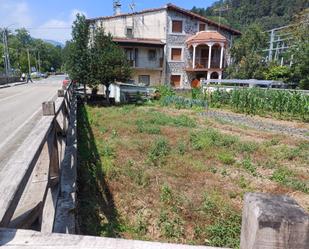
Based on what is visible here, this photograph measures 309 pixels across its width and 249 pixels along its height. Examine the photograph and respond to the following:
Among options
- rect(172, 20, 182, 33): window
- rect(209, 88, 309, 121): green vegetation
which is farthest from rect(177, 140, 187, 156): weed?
rect(172, 20, 182, 33): window

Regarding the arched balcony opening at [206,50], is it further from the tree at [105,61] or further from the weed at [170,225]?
the weed at [170,225]

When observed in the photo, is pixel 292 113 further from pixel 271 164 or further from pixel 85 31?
pixel 85 31

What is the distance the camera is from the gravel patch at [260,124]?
1052 centimetres

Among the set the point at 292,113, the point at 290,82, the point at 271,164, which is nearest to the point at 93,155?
the point at 271,164

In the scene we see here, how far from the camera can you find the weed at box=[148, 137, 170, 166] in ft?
21.7

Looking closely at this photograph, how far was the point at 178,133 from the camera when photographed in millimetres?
9492

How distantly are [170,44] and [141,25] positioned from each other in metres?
3.77

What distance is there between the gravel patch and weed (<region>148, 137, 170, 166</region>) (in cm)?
512

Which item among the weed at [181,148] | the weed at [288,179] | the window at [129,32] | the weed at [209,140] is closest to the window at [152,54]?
the window at [129,32]

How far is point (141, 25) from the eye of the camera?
1174 inches

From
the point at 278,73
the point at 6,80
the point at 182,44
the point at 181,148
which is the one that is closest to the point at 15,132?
the point at 181,148

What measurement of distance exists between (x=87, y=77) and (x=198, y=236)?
47.6 ft

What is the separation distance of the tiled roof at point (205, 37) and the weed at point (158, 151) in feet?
73.9

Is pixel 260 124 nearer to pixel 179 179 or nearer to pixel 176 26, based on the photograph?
pixel 179 179
